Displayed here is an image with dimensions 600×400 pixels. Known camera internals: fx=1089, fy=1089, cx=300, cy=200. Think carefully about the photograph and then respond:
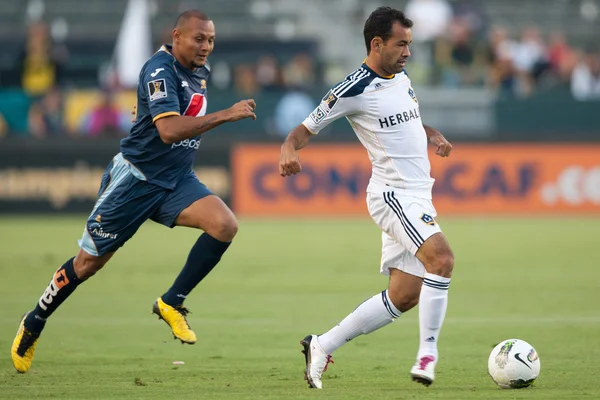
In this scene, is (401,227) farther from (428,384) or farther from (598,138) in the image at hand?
(598,138)

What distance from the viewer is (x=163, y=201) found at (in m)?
8.05

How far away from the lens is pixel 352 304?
36.3 feet

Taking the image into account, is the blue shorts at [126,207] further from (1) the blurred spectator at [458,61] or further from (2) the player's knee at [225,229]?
(1) the blurred spectator at [458,61]

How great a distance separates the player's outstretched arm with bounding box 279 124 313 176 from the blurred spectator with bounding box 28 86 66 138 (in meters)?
16.1

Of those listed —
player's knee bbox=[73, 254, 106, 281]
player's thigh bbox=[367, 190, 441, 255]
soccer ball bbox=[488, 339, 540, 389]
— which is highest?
player's thigh bbox=[367, 190, 441, 255]

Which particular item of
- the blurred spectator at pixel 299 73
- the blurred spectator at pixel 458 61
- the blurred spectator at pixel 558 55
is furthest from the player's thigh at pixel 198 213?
the blurred spectator at pixel 558 55

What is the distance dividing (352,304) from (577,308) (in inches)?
87.9

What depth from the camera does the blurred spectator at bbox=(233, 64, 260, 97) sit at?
23.8m

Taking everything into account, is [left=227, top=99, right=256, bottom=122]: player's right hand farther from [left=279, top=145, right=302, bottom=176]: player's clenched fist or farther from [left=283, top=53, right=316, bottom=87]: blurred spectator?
[left=283, top=53, right=316, bottom=87]: blurred spectator

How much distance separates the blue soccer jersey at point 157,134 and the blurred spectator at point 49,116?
14858mm

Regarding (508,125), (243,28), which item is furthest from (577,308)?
(243,28)

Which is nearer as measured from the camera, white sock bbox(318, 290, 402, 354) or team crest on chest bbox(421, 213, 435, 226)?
team crest on chest bbox(421, 213, 435, 226)

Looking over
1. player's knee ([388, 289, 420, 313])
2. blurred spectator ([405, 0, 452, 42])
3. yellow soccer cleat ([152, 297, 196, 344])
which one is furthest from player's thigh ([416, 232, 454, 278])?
blurred spectator ([405, 0, 452, 42])

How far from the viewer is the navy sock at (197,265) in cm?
796
